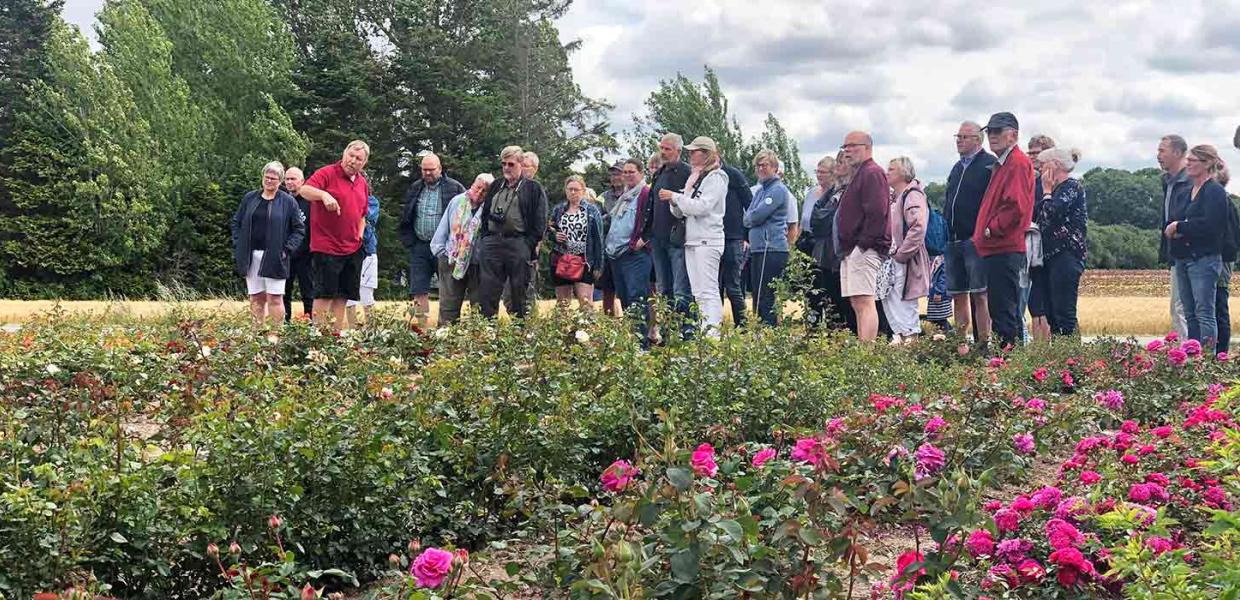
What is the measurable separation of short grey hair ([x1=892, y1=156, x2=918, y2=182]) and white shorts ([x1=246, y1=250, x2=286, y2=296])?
17.0ft

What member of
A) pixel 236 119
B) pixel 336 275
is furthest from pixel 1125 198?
pixel 336 275

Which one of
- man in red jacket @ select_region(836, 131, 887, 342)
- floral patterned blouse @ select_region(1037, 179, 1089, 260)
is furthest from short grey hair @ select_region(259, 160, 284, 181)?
floral patterned blouse @ select_region(1037, 179, 1089, 260)

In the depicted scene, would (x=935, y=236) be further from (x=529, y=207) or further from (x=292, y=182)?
(x=292, y=182)

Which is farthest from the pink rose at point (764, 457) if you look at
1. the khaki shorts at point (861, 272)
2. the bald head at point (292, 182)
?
the bald head at point (292, 182)

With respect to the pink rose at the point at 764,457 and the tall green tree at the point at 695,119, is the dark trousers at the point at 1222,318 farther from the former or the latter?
the tall green tree at the point at 695,119

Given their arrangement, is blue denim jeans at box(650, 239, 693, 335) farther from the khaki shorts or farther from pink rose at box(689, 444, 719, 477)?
pink rose at box(689, 444, 719, 477)

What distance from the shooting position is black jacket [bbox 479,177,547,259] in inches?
387

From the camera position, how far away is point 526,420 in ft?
14.9

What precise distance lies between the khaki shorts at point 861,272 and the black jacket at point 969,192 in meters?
0.82

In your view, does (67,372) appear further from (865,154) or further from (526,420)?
(865,154)

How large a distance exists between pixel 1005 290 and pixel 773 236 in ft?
7.53

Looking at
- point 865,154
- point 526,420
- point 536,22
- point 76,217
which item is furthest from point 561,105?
point 526,420

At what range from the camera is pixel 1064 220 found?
984cm

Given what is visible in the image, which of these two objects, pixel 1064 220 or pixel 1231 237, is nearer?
pixel 1231 237
